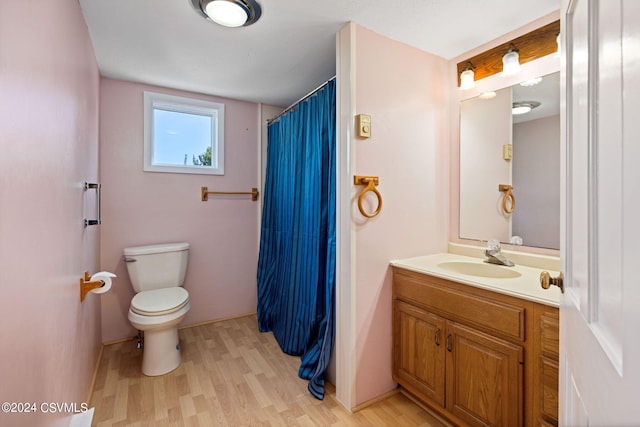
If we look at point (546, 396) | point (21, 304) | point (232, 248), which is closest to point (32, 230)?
point (21, 304)

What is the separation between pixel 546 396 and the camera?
1.11 metres

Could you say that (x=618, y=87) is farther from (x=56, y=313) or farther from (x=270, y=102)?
(x=270, y=102)

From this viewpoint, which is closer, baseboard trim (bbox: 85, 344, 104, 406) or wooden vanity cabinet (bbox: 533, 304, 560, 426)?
wooden vanity cabinet (bbox: 533, 304, 560, 426)

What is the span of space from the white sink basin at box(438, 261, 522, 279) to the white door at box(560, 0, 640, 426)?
2.79ft

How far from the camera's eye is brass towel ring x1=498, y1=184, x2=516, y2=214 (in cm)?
173

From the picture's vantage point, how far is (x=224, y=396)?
1.77 meters

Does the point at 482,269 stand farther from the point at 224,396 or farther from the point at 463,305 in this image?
the point at 224,396

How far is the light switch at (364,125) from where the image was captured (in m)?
1.64

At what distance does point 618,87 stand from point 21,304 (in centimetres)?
140

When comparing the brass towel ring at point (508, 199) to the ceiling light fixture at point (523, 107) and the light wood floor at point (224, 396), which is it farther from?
the light wood floor at point (224, 396)

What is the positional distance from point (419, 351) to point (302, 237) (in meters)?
1.11

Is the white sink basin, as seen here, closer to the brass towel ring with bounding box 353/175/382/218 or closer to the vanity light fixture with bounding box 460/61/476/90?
the brass towel ring with bounding box 353/175/382/218

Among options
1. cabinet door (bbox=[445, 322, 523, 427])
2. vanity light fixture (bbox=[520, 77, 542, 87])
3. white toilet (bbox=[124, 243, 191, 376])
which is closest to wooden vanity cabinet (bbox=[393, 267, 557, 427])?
cabinet door (bbox=[445, 322, 523, 427])

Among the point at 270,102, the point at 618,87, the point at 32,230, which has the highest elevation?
the point at 270,102
